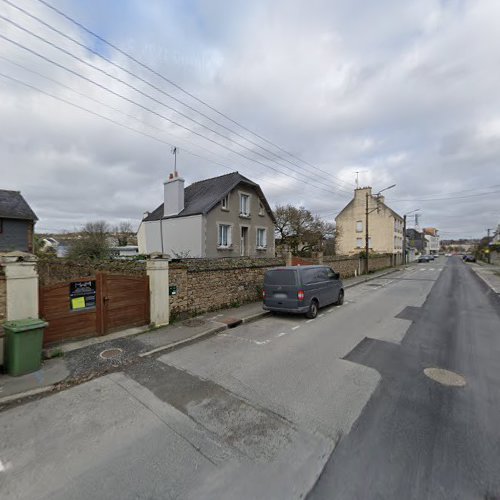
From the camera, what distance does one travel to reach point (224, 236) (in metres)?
21.9

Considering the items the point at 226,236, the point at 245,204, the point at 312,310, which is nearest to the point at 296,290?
the point at 312,310

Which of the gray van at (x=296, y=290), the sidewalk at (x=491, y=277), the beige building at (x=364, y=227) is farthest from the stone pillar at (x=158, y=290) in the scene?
the beige building at (x=364, y=227)

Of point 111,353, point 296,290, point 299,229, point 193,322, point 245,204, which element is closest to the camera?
point 111,353

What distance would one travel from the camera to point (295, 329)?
7.84 meters

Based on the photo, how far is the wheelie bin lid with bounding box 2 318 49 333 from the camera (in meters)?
4.80

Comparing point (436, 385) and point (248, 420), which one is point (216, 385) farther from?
point (436, 385)

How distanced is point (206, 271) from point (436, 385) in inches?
277

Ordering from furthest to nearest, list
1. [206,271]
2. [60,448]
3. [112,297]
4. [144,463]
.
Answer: [206,271] < [112,297] < [60,448] < [144,463]

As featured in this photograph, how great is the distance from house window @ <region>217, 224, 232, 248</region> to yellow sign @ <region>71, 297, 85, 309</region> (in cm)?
1458

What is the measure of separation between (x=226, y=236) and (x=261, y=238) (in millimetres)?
4410

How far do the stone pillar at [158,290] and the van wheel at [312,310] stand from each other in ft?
14.8

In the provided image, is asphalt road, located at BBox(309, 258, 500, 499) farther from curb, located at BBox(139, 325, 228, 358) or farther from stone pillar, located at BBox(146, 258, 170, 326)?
stone pillar, located at BBox(146, 258, 170, 326)

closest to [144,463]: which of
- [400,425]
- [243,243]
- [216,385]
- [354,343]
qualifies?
[216,385]

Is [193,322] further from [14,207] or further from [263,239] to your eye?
[14,207]
